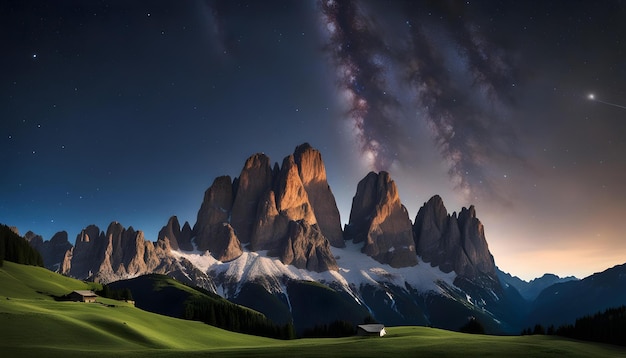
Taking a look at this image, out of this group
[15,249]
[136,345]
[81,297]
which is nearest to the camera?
[136,345]

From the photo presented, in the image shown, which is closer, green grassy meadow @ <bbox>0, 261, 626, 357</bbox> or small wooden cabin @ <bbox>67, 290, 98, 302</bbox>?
green grassy meadow @ <bbox>0, 261, 626, 357</bbox>

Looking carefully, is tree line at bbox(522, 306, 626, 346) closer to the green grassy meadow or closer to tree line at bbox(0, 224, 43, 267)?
the green grassy meadow

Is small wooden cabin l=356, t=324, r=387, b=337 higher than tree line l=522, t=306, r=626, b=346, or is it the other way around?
tree line l=522, t=306, r=626, b=346

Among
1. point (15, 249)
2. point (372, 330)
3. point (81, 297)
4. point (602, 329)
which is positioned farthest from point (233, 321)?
point (602, 329)

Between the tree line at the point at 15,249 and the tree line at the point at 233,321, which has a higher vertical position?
the tree line at the point at 15,249

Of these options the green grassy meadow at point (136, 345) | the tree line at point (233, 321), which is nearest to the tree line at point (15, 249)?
the tree line at point (233, 321)

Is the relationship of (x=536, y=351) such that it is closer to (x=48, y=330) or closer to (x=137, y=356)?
A: (x=137, y=356)

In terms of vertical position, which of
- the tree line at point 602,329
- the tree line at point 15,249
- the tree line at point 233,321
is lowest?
the tree line at point 233,321

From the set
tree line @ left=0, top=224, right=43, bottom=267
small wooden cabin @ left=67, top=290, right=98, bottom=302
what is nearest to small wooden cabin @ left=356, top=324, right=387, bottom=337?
small wooden cabin @ left=67, top=290, right=98, bottom=302

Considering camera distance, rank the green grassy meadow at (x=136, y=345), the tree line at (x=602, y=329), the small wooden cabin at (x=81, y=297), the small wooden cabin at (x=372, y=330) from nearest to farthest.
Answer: the green grassy meadow at (x=136, y=345), the tree line at (x=602, y=329), the small wooden cabin at (x=372, y=330), the small wooden cabin at (x=81, y=297)

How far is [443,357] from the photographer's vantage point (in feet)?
198

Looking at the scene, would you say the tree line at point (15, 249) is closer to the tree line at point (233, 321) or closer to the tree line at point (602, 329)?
the tree line at point (233, 321)

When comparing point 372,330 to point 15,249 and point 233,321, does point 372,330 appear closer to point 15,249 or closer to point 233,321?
point 233,321

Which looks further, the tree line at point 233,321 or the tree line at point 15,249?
the tree line at point 15,249
